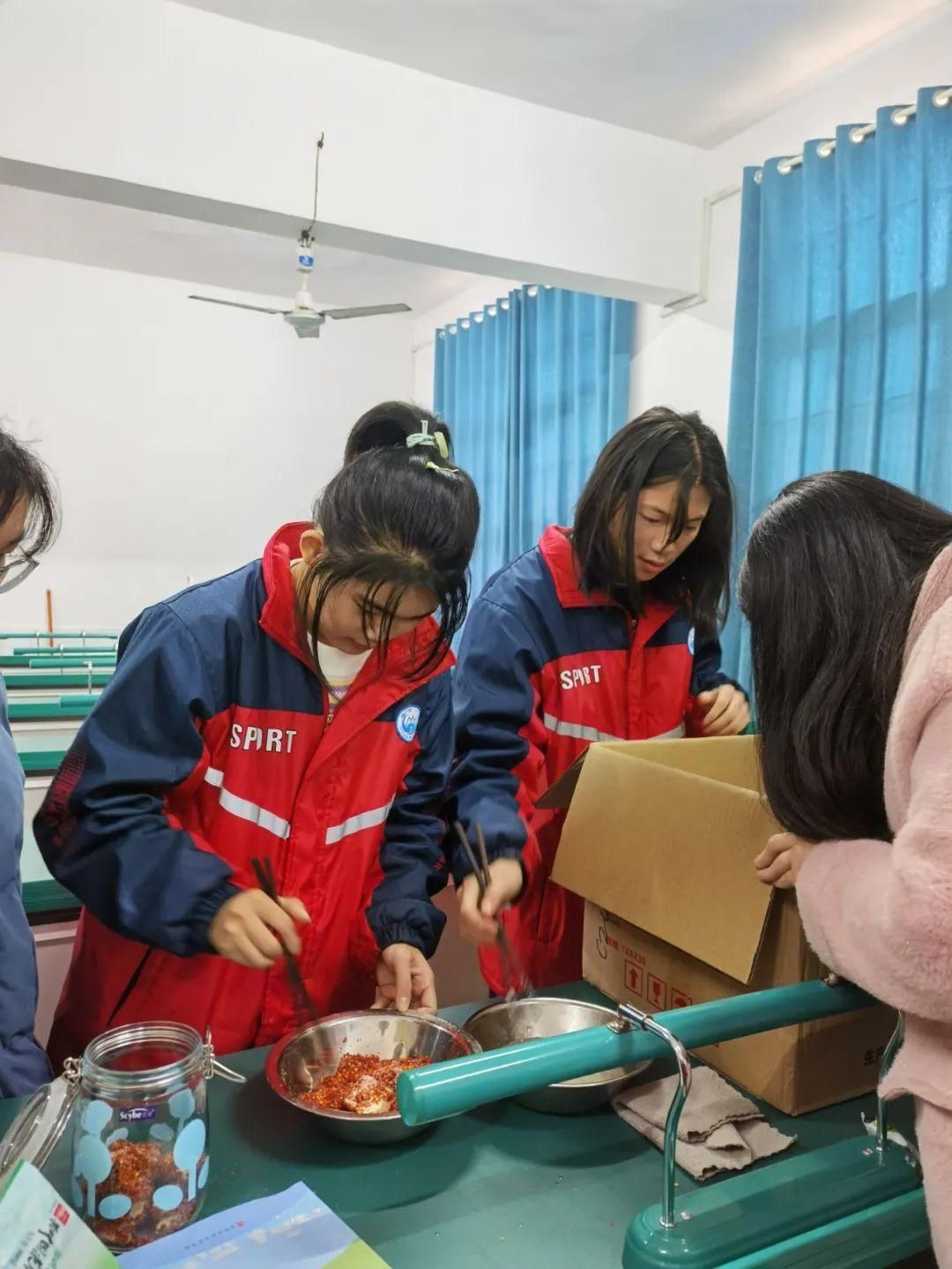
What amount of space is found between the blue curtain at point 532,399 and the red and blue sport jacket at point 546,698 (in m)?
2.67

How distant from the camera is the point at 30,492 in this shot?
3.66ft

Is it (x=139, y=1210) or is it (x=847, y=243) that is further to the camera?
(x=847, y=243)

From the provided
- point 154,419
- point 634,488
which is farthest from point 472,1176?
point 154,419

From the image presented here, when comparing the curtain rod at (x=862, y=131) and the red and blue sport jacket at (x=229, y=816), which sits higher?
the curtain rod at (x=862, y=131)

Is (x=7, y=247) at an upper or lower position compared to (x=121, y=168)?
upper

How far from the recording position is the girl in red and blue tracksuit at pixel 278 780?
3.52 ft

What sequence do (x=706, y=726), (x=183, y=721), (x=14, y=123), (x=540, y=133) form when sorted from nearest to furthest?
(x=183, y=721)
(x=706, y=726)
(x=14, y=123)
(x=540, y=133)

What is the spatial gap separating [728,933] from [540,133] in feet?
11.7

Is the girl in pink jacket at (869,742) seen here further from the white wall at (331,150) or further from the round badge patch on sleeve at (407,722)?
the white wall at (331,150)

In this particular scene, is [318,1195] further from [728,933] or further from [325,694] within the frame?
[325,694]

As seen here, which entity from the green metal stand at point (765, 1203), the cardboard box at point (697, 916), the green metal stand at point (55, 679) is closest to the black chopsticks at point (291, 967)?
the cardboard box at point (697, 916)

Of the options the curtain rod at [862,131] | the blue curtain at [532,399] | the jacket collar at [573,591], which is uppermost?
the curtain rod at [862,131]

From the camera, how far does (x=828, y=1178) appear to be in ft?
2.58

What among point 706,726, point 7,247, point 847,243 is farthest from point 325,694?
point 7,247
